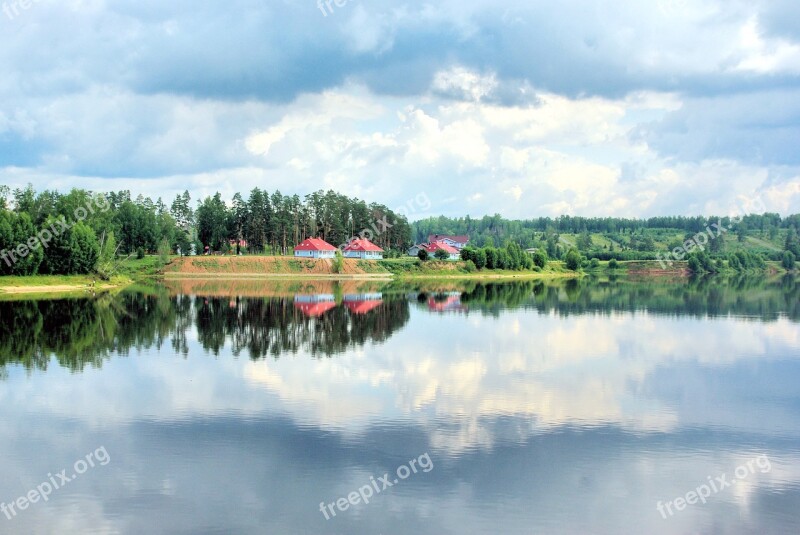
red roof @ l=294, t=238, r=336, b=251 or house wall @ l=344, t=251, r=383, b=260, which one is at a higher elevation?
red roof @ l=294, t=238, r=336, b=251

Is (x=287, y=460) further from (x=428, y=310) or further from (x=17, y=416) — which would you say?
(x=428, y=310)

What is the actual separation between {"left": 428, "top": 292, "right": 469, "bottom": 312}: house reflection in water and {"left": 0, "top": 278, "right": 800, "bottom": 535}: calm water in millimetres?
17887

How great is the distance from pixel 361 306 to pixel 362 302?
14.3 ft

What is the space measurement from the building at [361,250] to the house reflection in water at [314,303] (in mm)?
50126

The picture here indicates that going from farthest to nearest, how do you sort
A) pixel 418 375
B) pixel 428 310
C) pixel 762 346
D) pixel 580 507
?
1. pixel 428 310
2. pixel 762 346
3. pixel 418 375
4. pixel 580 507

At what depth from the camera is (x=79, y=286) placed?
78.0 metres

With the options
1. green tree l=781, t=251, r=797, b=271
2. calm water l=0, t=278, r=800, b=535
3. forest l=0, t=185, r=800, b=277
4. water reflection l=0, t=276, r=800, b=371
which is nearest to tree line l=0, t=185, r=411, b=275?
forest l=0, t=185, r=800, b=277

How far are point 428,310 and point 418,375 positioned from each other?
3052cm

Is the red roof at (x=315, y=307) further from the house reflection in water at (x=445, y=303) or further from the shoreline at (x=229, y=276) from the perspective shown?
the shoreline at (x=229, y=276)

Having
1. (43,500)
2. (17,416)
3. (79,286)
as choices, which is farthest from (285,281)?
(43,500)

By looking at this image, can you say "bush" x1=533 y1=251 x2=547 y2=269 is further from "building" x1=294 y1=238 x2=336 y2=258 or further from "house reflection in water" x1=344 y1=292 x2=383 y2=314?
"house reflection in water" x1=344 y1=292 x2=383 y2=314

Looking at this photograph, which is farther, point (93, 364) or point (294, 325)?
point (294, 325)

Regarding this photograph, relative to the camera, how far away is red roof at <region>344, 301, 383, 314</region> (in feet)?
187

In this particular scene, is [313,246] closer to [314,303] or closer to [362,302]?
[362,302]
